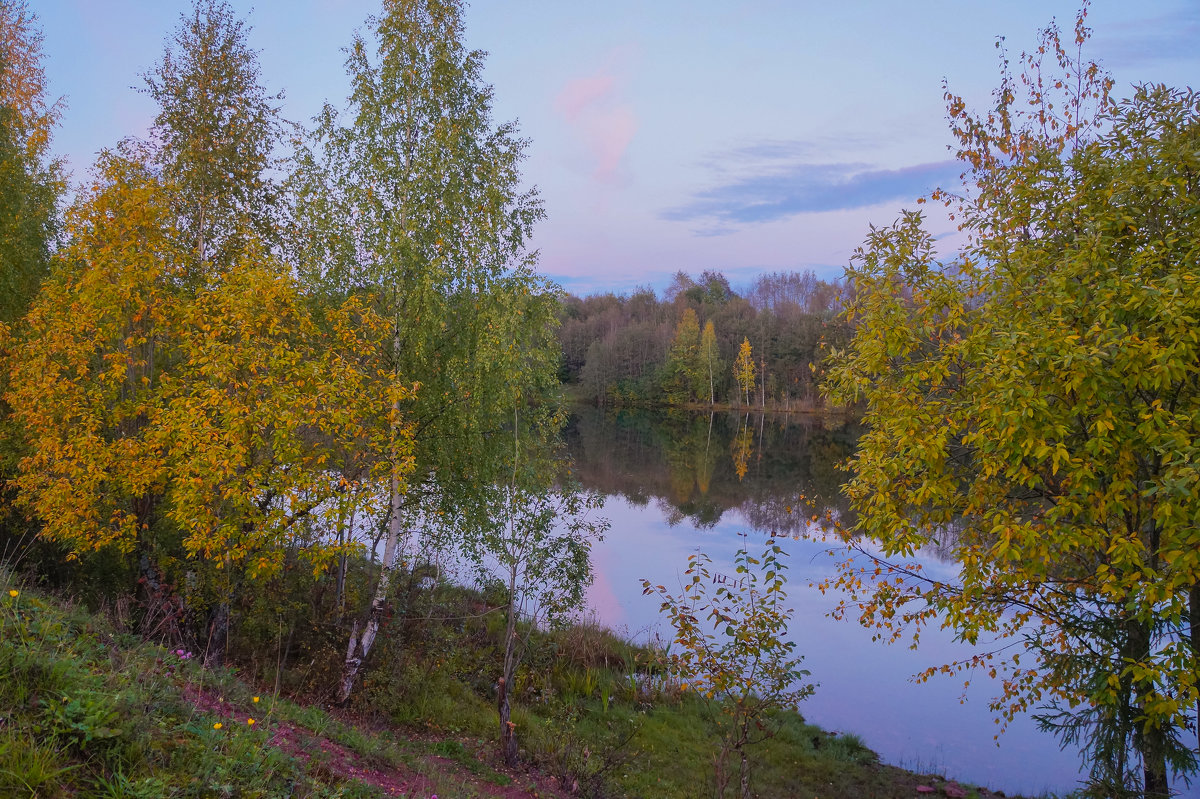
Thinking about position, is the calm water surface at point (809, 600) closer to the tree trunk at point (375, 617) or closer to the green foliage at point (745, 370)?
the tree trunk at point (375, 617)

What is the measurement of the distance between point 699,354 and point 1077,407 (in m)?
81.3

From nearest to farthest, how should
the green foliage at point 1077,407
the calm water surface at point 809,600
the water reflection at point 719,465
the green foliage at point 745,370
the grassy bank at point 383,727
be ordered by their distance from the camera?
1. the grassy bank at point 383,727
2. the green foliage at point 1077,407
3. the calm water surface at point 809,600
4. the water reflection at point 719,465
5. the green foliage at point 745,370

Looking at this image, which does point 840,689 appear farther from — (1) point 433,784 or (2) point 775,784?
(1) point 433,784

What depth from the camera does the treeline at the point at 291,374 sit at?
9.18 metres

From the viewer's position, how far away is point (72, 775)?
140 inches

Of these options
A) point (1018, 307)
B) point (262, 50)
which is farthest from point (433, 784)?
point (262, 50)

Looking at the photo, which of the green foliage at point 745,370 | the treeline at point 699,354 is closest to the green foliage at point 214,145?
the treeline at point 699,354

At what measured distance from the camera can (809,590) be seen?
65.1 feet

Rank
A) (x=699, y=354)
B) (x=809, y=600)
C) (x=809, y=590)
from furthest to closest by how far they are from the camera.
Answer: (x=699, y=354) < (x=809, y=590) < (x=809, y=600)

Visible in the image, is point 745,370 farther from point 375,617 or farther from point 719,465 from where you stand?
point 375,617

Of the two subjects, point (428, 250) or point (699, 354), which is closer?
point (428, 250)

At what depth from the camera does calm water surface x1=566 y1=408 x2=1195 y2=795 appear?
40.9 ft

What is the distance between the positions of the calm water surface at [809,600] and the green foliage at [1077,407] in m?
2.72

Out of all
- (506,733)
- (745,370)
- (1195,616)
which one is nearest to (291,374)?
(506,733)
